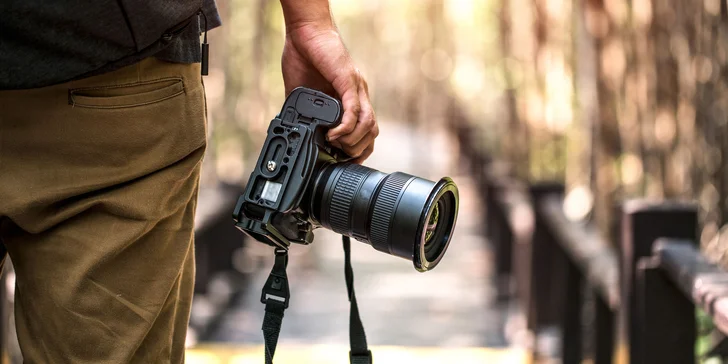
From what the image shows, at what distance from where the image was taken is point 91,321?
154cm

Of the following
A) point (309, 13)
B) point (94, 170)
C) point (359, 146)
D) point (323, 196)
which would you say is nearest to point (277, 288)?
point (323, 196)

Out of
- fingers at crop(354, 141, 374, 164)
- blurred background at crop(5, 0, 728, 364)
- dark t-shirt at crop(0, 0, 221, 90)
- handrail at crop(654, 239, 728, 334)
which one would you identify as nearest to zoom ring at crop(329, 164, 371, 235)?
fingers at crop(354, 141, 374, 164)

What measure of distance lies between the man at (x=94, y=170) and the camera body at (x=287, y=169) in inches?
5.2

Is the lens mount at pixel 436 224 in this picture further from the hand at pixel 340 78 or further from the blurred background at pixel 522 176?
the blurred background at pixel 522 176

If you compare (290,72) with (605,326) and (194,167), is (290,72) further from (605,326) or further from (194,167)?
(605,326)

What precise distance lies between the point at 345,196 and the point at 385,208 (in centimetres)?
8

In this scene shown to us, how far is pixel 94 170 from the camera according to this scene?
1546mm

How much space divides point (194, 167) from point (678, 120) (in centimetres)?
578

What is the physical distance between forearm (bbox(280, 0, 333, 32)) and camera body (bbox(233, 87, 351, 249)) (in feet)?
0.57

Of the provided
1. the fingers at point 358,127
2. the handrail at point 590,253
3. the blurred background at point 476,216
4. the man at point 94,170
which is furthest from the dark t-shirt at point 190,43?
the blurred background at point 476,216

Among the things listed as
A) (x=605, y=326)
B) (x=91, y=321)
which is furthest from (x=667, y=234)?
(x=91, y=321)

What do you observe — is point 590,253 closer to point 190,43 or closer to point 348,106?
point 348,106

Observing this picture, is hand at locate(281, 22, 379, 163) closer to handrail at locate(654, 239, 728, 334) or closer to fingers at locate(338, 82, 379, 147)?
fingers at locate(338, 82, 379, 147)

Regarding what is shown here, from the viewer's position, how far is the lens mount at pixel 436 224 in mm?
1769
